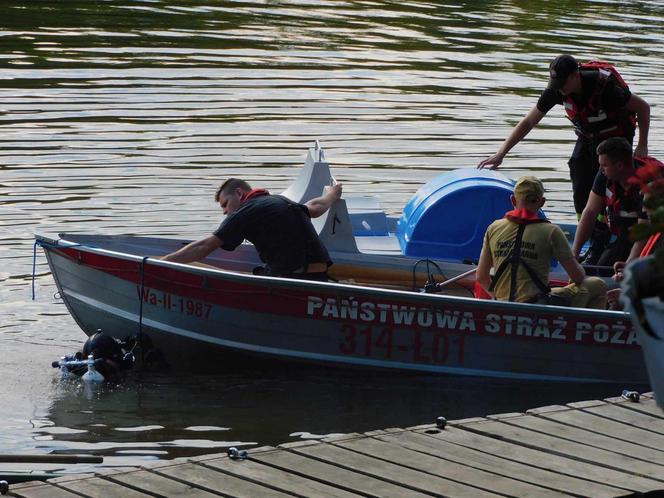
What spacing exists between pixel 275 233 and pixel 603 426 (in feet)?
9.98

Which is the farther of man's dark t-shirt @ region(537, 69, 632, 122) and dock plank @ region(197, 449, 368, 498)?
man's dark t-shirt @ region(537, 69, 632, 122)

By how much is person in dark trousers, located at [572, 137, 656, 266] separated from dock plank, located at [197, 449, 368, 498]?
3603mm

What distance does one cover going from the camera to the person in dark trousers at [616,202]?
9133mm

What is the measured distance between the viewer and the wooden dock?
604 centimetres

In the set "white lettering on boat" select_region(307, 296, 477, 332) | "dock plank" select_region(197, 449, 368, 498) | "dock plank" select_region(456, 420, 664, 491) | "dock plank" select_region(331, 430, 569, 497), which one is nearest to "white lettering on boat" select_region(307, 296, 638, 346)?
"white lettering on boat" select_region(307, 296, 477, 332)

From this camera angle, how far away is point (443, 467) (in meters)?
6.38

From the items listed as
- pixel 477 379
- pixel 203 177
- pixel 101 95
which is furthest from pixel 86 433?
pixel 101 95

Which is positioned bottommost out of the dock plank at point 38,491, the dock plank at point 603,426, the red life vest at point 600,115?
the dock plank at point 38,491

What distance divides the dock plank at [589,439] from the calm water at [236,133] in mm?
1753

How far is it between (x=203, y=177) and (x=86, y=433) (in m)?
6.90

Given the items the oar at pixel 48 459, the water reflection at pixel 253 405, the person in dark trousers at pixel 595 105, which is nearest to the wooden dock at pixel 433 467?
the oar at pixel 48 459

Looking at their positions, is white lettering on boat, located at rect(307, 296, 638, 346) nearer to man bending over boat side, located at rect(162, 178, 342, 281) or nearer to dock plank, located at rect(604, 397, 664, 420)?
man bending over boat side, located at rect(162, 178, 342, 281)

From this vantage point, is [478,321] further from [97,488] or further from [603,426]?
[97,488]

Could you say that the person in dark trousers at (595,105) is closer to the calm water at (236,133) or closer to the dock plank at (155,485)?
the calm water at (236,133)
